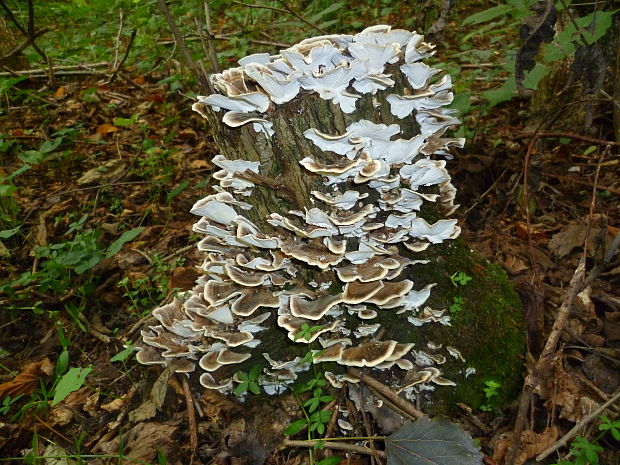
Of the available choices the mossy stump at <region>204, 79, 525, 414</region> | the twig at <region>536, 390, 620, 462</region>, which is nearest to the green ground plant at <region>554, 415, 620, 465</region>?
the twig at <region>536, 390, 620, 462</region>

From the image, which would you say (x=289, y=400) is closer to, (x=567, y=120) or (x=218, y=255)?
(x=218, y=255)

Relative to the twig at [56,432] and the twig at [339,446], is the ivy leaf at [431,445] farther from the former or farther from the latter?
the twig at [56,432]

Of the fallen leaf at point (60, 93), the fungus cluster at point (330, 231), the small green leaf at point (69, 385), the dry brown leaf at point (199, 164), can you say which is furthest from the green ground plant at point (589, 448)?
the fallen leaf at point (60, 93)

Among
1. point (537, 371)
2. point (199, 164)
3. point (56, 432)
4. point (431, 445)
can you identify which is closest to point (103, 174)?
point (199, 164)

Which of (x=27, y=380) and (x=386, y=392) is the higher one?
(x=27, y=380)

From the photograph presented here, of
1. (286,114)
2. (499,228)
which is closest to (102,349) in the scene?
(286,114)

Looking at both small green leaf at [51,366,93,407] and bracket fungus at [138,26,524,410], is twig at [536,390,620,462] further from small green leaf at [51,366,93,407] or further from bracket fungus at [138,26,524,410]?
small green leaf at [51,366,93,407]

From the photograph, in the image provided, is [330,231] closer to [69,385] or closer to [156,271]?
[69,385]
